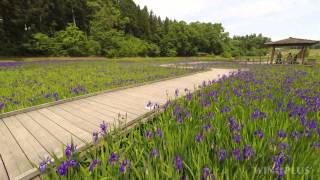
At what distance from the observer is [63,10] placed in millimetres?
40938

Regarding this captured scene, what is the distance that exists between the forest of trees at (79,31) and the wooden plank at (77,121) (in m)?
33.1

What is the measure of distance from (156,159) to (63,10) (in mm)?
48922

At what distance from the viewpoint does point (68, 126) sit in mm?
3643

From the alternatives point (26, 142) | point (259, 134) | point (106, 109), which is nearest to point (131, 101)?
point (106, 109)

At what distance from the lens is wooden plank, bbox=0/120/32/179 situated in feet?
7.50

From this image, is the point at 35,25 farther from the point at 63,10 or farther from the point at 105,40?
the point at 105,40

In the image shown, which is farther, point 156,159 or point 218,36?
point 218,36

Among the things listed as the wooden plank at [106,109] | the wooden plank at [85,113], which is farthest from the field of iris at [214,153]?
the wooden plank at [106,109]

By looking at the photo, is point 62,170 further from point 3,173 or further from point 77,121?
point 77,121

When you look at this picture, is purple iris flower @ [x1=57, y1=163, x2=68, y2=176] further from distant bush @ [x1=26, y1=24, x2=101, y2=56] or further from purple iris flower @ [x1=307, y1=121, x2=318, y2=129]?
distant bush @ [x1=26, y1=24, x2=101, y2=56]

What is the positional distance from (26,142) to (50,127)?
2.00 feet

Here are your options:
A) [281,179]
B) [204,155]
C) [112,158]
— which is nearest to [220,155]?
[204,155]

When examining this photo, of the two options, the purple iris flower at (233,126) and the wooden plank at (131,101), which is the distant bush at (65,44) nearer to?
the wooden plank at (131,101)

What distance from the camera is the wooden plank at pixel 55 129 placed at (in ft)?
9.91
